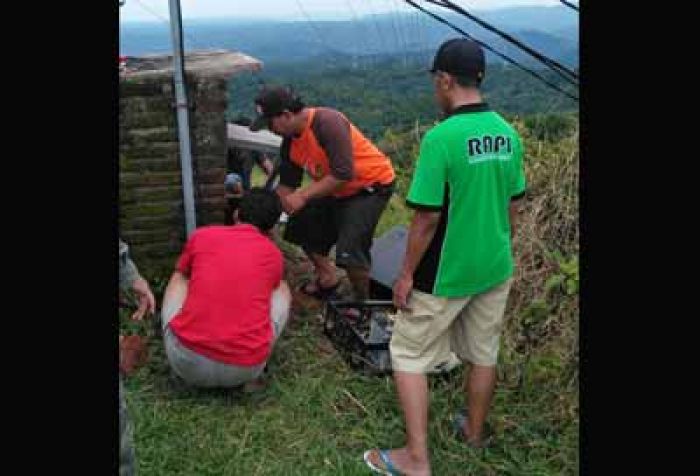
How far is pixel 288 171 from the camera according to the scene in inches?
197

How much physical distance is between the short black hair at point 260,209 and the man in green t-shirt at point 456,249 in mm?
918

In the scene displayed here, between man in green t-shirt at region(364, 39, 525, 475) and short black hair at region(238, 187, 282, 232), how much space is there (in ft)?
3.01

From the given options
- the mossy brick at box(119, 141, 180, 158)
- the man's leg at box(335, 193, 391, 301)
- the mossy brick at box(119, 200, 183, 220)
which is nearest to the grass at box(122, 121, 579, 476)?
the man's leg at box(335, 193, 391, 301)

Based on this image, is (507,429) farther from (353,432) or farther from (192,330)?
(192,330)

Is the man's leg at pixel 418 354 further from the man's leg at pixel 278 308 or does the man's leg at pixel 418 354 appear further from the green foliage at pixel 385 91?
the green foliage at pixel 385 91

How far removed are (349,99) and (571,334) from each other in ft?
25.1

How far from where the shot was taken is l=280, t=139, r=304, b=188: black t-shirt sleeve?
4968 millimetres

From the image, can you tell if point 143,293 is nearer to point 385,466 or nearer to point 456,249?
point 456,249

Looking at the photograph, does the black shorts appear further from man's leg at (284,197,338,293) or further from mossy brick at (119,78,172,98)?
mossy brick at (119,78,172,98)

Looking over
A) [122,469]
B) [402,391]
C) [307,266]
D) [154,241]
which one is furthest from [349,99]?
[122,469]

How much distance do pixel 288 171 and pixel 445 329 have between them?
1.99 meters

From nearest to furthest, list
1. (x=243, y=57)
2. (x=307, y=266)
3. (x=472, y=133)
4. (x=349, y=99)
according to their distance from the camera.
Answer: (x=472, y=133), (x=243, y=57), (x=307, y=266), (x=349, y=99)

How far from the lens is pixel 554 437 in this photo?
12.3 feet

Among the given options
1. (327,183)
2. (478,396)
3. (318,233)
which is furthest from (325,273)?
(478,396)
